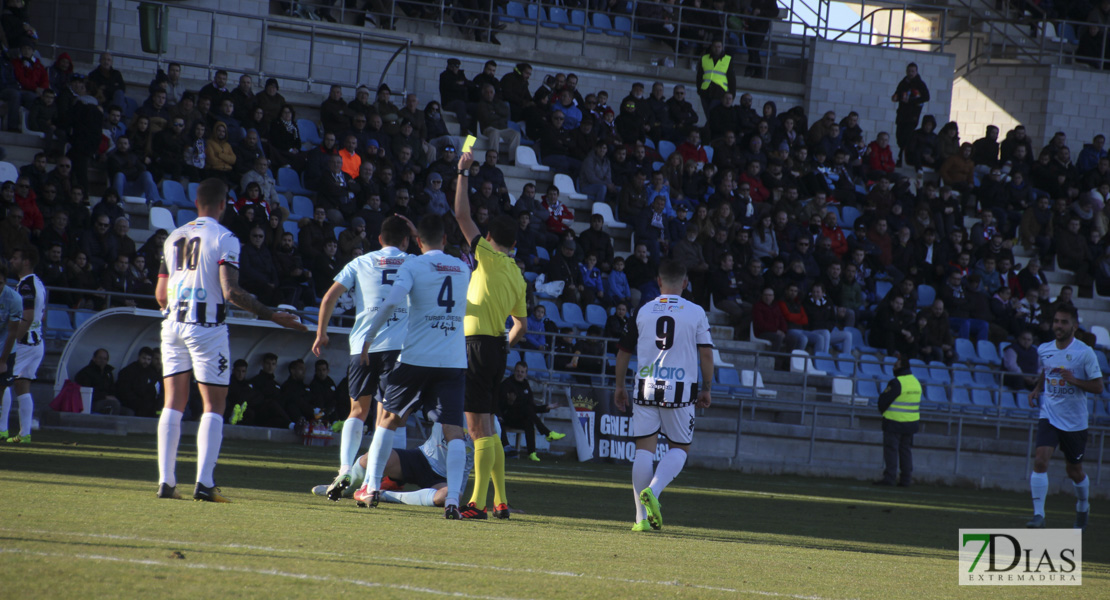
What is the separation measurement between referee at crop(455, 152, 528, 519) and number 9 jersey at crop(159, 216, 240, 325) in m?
1.59

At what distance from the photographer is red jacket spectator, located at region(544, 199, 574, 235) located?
2117cm

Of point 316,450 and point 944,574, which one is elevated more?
point 944,574

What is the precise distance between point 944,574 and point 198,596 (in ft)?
14.3

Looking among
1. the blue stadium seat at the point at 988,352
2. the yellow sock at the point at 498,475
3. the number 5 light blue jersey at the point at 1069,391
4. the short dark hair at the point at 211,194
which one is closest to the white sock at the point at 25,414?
the short dark hair at the point at 211,194

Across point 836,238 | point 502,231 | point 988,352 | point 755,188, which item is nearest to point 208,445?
point 502,231

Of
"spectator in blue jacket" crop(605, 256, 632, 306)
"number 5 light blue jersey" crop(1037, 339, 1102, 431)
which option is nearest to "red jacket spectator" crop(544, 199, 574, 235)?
"spectator in blue jacket" crop(605, 256, 632, 306)

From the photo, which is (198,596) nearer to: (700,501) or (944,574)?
(944,574)

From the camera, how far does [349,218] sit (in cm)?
1964

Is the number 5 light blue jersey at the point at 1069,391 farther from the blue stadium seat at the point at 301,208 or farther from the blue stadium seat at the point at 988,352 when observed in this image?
the blue stadium seat at the point at 301,208

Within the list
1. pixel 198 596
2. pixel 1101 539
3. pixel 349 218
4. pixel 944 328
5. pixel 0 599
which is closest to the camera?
pixel 0 599

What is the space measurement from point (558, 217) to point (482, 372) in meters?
13.1

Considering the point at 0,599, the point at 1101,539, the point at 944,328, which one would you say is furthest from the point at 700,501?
the point at 944,328

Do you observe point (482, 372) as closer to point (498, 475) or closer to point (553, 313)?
point (498, 475)

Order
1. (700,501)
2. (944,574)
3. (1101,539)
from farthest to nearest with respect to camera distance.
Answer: (700,501) < (1101,539) < (944,574)
